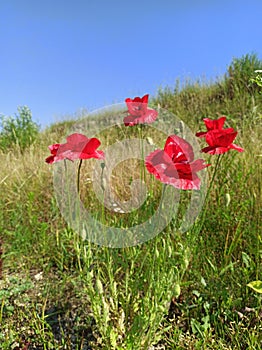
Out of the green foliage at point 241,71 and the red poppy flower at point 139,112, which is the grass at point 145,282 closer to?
the red poppy flower at point 139,112

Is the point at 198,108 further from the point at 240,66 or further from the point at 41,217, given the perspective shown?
the point at 41,217

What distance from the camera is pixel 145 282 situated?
1.37 meters

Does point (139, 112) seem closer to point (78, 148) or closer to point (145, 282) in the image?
point (78, 148)

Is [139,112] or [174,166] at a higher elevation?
[139,112]

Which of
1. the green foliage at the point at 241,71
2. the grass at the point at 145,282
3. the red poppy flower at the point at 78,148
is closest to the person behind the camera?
the red poppy flower at the point at 78,148

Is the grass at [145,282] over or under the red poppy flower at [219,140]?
under

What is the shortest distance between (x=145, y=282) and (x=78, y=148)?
63 cm

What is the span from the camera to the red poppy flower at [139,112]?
3.81 feet

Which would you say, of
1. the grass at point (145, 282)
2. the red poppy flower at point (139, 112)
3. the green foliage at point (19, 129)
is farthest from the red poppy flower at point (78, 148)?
the green foliage at point (19, 129)

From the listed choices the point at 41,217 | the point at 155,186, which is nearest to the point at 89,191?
the point at 41,217

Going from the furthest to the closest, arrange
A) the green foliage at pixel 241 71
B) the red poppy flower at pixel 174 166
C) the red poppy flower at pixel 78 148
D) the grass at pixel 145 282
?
the green foliage at pixel 241 71 → the grass at pixel 145 282 → the red poppy flower at pixel 78 148 → the red poppy flower at pixel 174 166

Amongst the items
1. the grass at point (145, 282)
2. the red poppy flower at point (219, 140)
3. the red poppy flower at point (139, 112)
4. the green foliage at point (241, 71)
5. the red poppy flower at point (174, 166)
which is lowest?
the grass at point (145, 282)

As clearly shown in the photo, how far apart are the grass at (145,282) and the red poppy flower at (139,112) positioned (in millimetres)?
275

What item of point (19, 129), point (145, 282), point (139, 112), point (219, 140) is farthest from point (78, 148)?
point (19, 129)
